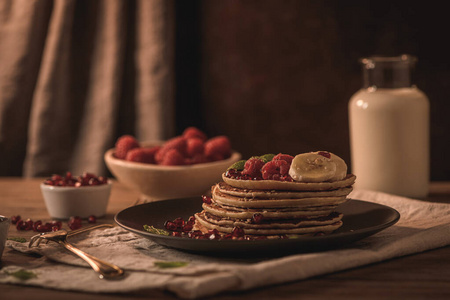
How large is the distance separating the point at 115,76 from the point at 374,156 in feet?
5.09

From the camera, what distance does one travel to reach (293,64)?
3.23 metres

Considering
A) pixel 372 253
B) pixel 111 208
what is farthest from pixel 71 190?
pixel 372 253

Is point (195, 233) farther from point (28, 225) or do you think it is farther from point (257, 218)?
point (28, 225)

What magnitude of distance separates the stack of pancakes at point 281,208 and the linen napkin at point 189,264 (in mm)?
66

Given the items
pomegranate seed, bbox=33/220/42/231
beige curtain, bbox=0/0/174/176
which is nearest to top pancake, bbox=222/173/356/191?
pomegranate seed, bbox=33/220/42/231

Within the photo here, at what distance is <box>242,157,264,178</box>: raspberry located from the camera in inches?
52.6

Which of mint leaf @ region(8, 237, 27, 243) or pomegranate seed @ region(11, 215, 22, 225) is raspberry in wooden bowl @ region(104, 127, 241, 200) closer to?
pomegranate seed @ region(11, 215, 22, 225)

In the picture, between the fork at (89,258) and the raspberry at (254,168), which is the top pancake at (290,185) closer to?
the raspberry at (254,168)

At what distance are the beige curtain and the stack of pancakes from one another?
71.4 inches

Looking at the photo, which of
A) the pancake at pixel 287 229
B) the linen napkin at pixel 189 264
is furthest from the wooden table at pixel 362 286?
the pancake at pixel 287 229

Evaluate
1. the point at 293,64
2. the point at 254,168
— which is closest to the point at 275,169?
the point at 254,168

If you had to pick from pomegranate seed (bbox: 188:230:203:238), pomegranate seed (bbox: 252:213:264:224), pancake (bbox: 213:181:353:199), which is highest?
pancake (bbox: 213:181:353:199)

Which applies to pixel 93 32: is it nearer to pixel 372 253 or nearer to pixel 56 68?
pixel 56 68

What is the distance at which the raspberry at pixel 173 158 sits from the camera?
2.01m
